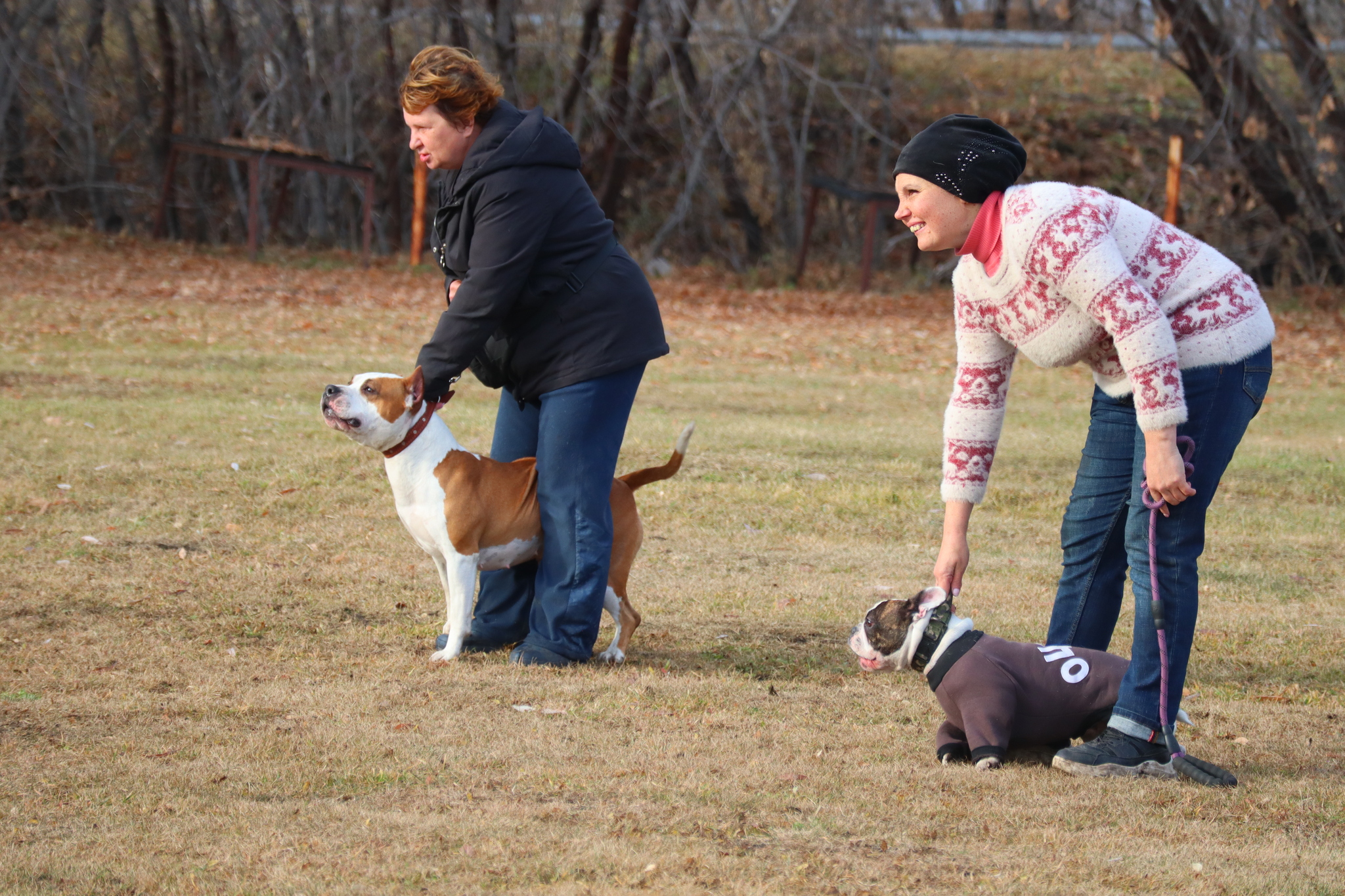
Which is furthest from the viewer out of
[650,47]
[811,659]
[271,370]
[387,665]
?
[650,47]

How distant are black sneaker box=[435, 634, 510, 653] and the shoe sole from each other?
225 cm

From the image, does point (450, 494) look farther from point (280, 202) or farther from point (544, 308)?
point (280, 202)

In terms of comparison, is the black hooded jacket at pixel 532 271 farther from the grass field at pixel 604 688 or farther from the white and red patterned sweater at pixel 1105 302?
the white and red patterned sweater at pixel 1105 302

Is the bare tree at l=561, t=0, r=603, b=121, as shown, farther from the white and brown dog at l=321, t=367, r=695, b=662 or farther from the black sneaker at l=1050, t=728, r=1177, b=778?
the black sneaker at l=1050, t=728, r=1177, b=778

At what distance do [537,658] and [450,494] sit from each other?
26.3 inches

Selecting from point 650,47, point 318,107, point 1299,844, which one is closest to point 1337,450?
point 1299,844

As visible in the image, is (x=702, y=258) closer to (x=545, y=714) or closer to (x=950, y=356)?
(x=950, y=356)

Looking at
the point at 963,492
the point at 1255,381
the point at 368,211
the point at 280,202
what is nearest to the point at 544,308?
the point at 963,492

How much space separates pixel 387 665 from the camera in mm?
5016

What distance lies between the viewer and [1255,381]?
372 centimetres

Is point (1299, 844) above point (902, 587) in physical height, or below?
above

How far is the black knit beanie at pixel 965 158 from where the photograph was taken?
142 inches

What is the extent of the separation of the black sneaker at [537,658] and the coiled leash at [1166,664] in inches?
81.6

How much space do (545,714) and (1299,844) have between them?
7.13 ft
